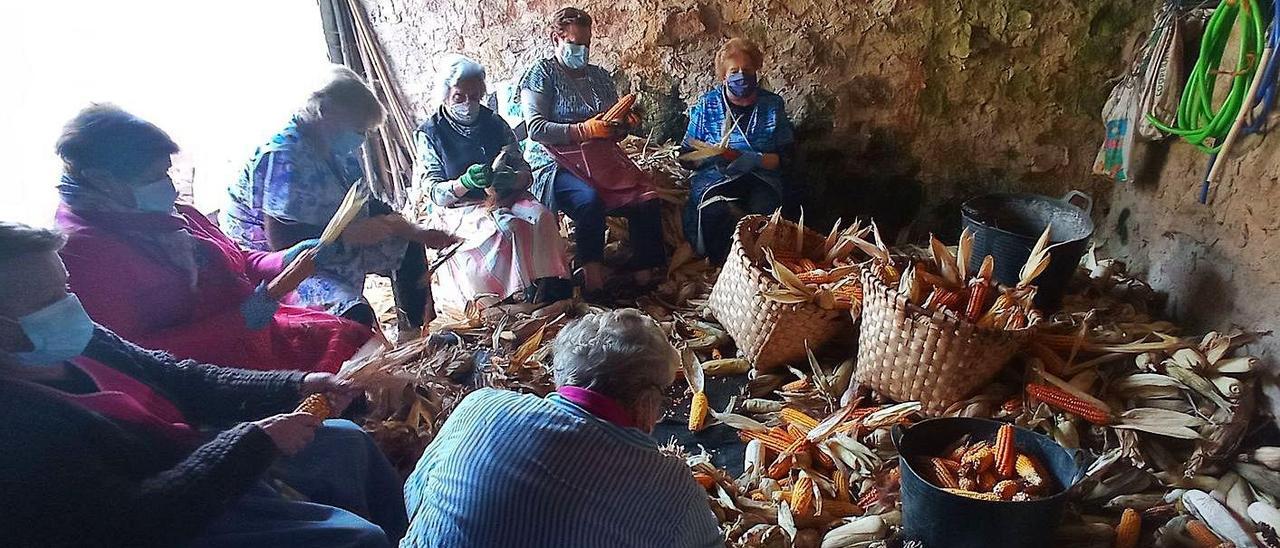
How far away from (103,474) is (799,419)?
2.23 meters

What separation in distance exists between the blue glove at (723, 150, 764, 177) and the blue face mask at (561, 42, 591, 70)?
999 mm

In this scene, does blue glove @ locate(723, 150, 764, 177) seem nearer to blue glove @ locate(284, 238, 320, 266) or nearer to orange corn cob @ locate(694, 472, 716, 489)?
orange corn cob @ locate(694, 472, 716, 489)

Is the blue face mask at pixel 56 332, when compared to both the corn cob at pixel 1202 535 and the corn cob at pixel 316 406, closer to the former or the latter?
the corn cob at pixel 316 406

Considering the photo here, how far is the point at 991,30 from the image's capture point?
418 cm

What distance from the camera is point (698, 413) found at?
122 inches

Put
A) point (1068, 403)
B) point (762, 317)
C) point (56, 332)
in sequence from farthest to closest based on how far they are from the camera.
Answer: point (762, 317)
point (1068, 403)
point (56, 332)

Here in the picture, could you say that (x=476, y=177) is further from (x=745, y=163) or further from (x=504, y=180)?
(x=745, y=163)

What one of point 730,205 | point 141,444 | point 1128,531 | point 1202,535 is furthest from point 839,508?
point 730,205

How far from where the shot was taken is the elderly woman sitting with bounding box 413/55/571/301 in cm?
372

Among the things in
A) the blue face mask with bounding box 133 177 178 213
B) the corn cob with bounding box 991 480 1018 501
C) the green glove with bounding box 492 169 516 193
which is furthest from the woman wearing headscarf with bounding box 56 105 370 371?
the corn cob with bounding box 991 480 1018 501

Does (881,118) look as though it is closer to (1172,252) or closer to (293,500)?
(1172,252)

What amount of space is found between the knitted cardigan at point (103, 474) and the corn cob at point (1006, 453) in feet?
6.65

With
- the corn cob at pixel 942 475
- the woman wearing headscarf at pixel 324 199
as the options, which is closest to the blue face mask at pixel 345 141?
the woman wearing headscarf at pixel 324 199

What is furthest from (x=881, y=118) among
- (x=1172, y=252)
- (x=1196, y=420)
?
(x=1196, y=420)
